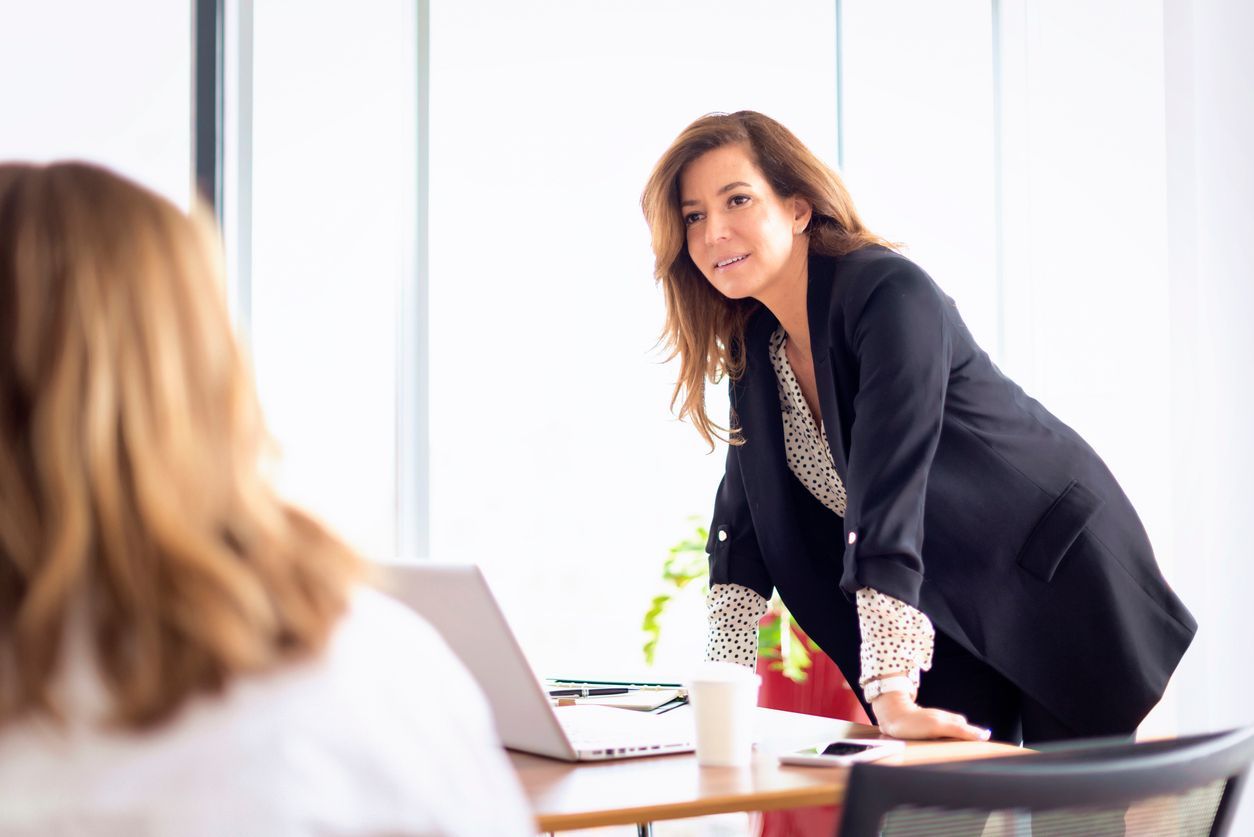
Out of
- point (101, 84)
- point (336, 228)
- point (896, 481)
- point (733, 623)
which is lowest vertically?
point (733, 623)

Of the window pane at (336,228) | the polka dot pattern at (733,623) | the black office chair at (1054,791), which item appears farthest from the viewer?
the window pane at (336,228)

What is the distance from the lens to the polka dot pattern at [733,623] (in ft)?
6.08

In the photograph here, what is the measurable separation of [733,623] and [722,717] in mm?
643

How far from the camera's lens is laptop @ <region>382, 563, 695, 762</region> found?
1223 millimetres

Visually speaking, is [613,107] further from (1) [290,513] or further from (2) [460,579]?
(1) [290,513]

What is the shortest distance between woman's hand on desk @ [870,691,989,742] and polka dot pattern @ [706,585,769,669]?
41 cm

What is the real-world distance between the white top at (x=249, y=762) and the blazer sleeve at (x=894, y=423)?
3.07 ft

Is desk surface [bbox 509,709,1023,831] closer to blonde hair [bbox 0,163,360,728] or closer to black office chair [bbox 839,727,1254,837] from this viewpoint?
black office chair [bbox 839,727,1254,837]

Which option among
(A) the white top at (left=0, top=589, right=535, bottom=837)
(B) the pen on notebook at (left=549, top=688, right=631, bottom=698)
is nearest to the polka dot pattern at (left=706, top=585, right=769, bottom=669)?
(B) the pen on notebook at (left=549, top=688, right=631, bottom=698)

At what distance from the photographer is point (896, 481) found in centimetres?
161

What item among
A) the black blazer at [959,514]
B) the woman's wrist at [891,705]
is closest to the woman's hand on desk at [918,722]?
the woman's wrist at [891,705]

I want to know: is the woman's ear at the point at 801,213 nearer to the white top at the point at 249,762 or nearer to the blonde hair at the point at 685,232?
the blonde hair at the point at 685,232

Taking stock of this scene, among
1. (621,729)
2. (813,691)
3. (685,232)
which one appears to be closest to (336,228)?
(685,232)

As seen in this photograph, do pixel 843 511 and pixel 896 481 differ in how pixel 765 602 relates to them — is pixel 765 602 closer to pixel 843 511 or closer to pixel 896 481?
pixel 843 511
